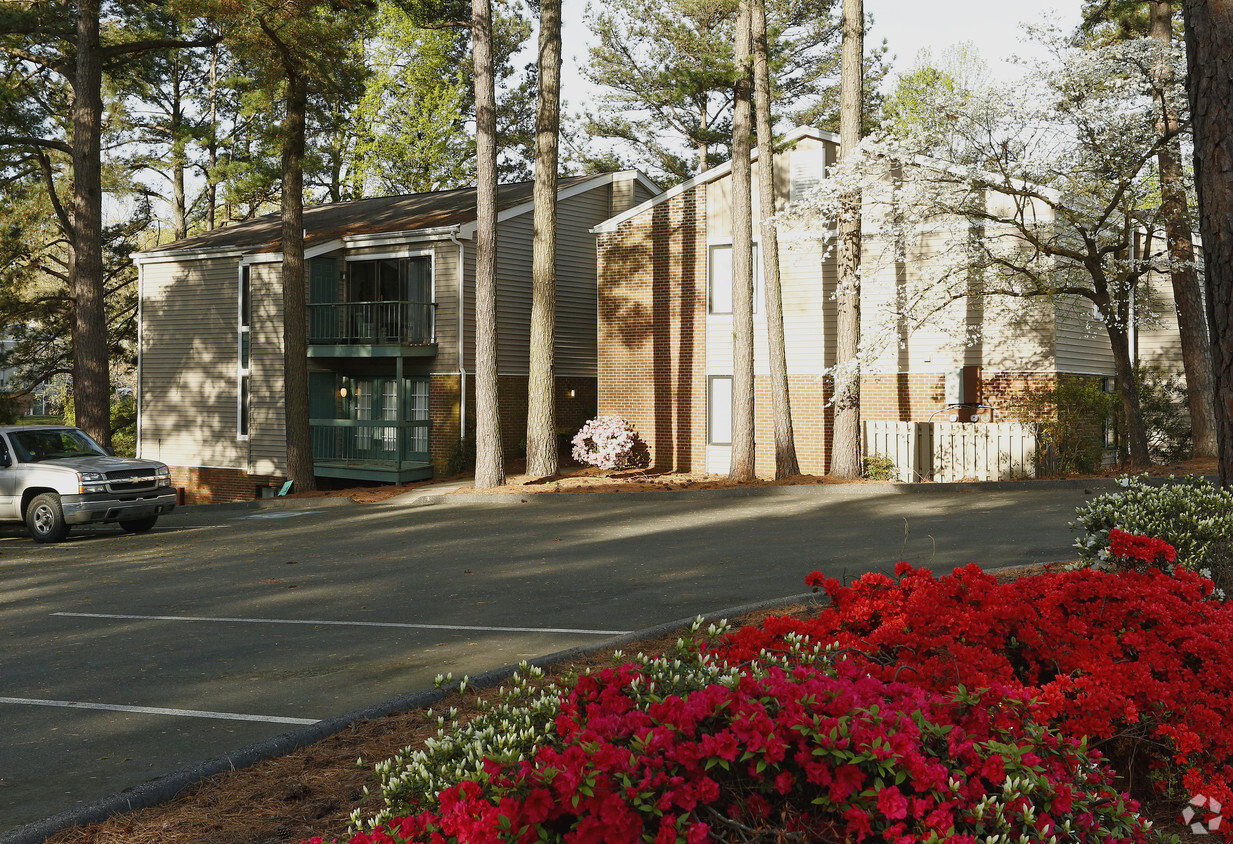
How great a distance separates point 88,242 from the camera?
81.0 feet

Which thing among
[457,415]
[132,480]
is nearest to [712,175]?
[457,415]

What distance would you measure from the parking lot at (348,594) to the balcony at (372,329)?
8627 millimetres

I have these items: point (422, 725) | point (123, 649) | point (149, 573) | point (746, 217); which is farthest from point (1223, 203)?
point (746, 217)

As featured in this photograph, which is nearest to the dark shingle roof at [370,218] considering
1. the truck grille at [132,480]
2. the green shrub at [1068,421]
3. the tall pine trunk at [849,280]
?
the tall pine trunk at [849,280]

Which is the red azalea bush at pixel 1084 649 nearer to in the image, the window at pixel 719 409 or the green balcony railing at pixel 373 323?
the window at pixel 719 409

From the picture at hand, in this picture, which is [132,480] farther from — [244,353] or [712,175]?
[712,175]

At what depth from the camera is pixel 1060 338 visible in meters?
22.4

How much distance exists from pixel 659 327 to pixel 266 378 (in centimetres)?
1186

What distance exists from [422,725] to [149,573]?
920 cm

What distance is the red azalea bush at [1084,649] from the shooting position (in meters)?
4.06

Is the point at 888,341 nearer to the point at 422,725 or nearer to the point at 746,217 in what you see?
the point at 746,217

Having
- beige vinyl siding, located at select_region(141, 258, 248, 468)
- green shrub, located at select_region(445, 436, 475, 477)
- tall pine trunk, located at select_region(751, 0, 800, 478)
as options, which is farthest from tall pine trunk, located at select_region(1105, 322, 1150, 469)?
beige vinyl siding, located at select_region(141, 258, 248, 468)

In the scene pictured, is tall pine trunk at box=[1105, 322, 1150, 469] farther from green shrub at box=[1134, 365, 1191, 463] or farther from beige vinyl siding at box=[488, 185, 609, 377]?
beige vinyl siding at box=[488, 185, 609, 377]

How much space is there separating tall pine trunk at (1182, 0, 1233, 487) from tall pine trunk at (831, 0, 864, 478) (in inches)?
555
